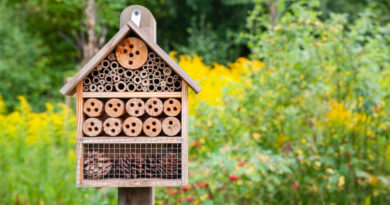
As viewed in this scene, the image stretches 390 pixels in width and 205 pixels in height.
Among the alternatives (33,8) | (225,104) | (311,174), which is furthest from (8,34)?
(311,174)

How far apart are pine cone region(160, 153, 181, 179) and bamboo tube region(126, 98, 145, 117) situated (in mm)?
202

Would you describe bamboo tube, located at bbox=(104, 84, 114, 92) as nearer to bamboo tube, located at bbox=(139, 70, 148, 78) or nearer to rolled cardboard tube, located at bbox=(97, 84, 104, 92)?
rolled cardboard tube, located at bbox=(97, 84, 104, 92)

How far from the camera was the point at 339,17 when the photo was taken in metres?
3.25

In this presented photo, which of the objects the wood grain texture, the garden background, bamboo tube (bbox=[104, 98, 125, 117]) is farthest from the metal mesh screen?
the garden background

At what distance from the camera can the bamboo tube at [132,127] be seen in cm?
148

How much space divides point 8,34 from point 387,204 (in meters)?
9.27

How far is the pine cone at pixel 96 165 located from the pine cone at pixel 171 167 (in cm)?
21

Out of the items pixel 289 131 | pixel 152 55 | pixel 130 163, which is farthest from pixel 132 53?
pixel 289 131

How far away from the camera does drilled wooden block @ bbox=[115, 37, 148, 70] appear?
1.49 meters

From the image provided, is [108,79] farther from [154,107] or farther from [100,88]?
[154,107]

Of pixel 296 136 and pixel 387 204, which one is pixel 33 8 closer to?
pixel 296 136

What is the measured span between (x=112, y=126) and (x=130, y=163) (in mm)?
162

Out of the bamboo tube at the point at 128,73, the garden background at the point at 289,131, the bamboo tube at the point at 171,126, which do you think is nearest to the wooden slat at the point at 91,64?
the bamboo tube at the point at 128,73

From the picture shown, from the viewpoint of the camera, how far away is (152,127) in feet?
4.87
